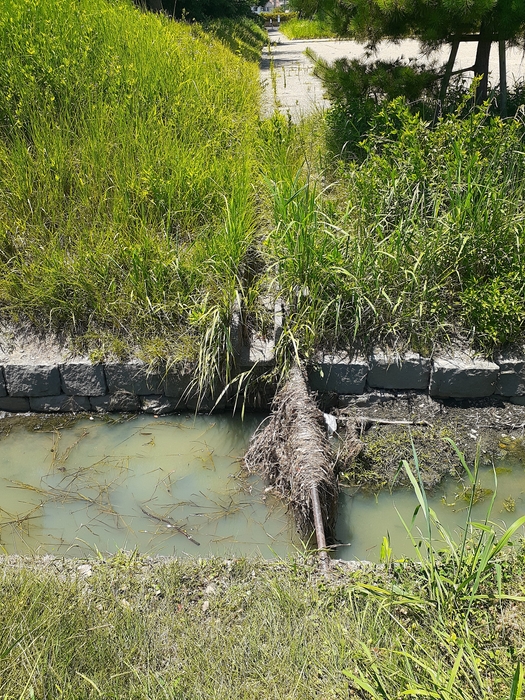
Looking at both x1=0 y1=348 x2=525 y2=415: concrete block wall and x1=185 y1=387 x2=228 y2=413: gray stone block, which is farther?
x1=185 y1=387 x2=228 y2=413: gray stone block

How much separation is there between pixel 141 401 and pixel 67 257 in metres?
1.15

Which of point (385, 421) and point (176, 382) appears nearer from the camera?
point (385, 421)

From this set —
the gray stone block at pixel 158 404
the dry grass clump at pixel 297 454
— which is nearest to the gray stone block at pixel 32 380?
the gray stone block at pixel 158 404

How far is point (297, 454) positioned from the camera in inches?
110

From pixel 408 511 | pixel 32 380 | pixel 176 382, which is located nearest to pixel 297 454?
A: pixel 408 511

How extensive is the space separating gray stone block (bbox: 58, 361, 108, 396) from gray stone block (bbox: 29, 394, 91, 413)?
0.05 m

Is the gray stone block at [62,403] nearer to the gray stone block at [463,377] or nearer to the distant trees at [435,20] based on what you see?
the gray stone block at [463,377]

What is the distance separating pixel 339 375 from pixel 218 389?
0.76m

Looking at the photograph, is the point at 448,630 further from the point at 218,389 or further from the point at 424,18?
the point at 424,18

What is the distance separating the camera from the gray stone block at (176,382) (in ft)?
11.2

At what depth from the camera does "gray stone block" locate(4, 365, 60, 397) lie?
11.3 ft

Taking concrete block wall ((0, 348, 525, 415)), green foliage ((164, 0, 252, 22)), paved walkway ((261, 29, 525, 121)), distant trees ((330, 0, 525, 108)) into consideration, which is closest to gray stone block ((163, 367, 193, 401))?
concrete block wall ((0, 348, 525, 415))

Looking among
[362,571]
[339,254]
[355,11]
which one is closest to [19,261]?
[339,254]

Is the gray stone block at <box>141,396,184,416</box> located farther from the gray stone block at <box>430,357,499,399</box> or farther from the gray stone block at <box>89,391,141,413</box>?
the gray stone block at <box>430,357,499,399</box>
